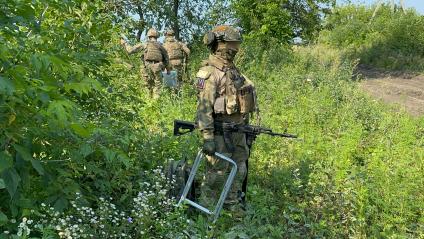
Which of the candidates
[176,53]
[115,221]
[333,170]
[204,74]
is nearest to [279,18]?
[176,53]

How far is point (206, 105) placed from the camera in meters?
5.35

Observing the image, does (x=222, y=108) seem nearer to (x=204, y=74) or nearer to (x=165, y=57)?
(x=204, y=74)

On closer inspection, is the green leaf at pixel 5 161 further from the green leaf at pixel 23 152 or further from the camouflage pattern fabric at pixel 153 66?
the camouflage pattern fabric at pixel 153 66

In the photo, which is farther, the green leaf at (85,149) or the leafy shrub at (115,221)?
the leafy shrub at (115,221)

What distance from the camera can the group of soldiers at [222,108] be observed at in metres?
5.37

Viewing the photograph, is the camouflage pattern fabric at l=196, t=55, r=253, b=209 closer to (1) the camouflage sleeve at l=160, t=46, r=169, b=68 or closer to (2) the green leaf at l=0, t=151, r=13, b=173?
(2) the green leaf at l=0, t=151, r=13, b=173

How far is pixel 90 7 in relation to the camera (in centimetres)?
523

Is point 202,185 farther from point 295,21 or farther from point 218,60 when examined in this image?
point 295,21

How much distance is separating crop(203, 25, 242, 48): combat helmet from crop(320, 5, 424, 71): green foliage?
17.5 m

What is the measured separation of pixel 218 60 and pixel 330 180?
188 centimetres

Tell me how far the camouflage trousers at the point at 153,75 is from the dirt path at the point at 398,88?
5400 mm

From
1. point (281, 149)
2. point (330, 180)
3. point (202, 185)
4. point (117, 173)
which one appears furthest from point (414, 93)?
point (117, 173)

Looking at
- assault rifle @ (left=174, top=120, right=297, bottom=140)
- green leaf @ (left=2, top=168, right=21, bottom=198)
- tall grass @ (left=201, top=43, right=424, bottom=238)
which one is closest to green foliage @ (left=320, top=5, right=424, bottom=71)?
tall grass @ (left=201, top=43, right=424, bottom=238)

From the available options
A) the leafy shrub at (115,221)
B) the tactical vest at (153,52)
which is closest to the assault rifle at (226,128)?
the leafy shrub at (115,221)
